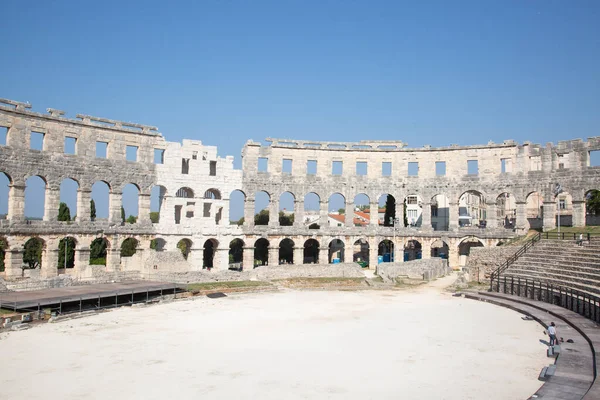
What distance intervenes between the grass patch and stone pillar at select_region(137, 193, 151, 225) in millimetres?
9059

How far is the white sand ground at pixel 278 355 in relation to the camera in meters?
14.7

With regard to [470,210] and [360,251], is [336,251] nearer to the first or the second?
[360,251]

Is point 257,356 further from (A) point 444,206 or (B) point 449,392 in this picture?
(A) point 444,206

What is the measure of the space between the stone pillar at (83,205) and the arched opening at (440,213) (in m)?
38.2

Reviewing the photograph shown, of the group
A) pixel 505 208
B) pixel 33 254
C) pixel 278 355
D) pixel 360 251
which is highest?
pixel 505 208

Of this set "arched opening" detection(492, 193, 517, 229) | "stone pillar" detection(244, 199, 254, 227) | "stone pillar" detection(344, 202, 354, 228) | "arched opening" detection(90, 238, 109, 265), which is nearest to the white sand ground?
"stone pillar" detection(244, 199, 254, 227)

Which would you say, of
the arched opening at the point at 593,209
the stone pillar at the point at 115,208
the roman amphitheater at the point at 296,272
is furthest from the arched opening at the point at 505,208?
the stone pillar at the point at 115,208

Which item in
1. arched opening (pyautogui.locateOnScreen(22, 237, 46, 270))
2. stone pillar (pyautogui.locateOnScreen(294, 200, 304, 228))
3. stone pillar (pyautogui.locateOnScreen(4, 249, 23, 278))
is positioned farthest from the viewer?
arched opening (pyautogui.locateOnScreen(22, 237, 46, 270))

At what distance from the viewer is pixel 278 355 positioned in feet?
60.9

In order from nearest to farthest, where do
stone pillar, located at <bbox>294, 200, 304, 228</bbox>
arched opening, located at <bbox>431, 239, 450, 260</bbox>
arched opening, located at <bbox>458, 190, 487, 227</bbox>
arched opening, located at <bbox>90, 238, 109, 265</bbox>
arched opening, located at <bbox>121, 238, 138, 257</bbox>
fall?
stone pillar, located at <bbox>294, 200, 304, 228</bbox>, arched opening, located at <bbox>90, 238, 109, 265</bbox>, arched opening, located at <bbox>431, 239, 450, 260</bbox>, arched opening, located at <bbox>121, 238, 138, 257</bbox>, arched opening, located at <bbox>458, 190, 487, 227</bbox>

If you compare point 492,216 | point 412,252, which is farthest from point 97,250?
point 492,216

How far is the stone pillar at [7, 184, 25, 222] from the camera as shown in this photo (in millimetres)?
35853

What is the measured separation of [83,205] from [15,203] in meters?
4.92

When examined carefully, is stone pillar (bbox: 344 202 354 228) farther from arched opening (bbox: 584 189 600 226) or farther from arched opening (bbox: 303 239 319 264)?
arched opening (bbox: 584 189 600 226)
